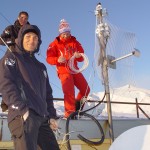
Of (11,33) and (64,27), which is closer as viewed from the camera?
(11,33)

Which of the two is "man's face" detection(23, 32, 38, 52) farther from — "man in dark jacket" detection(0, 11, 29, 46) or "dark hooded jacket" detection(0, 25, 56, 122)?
"man in dark jacket" detection(0, 11, 29, 46)

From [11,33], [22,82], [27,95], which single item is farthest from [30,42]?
[11,33]

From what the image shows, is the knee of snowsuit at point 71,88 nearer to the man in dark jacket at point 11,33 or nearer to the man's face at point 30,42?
the man in dark jacket at point 11,33

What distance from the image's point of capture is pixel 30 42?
10.7 feet

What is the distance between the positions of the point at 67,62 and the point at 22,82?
249cm

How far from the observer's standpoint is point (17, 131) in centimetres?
289

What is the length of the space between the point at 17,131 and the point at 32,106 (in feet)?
0.89

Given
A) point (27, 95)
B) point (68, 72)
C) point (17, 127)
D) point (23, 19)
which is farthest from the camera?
point (68, 72)

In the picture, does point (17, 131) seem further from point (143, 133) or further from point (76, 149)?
point (76, 149)

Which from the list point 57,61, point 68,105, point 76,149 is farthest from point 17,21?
point 76,149

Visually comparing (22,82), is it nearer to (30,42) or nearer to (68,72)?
(30,42)

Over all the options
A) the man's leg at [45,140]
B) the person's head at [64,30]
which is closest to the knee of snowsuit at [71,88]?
the person's head at [64,30]

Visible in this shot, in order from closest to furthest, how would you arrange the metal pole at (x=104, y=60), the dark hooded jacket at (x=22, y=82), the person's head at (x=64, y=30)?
the dark hooded jacket at (x=22, y=82)
the metal pole at (x=104, y=60)
the person's head at (x=64, y=30)

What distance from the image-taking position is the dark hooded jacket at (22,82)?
9.42 ft
